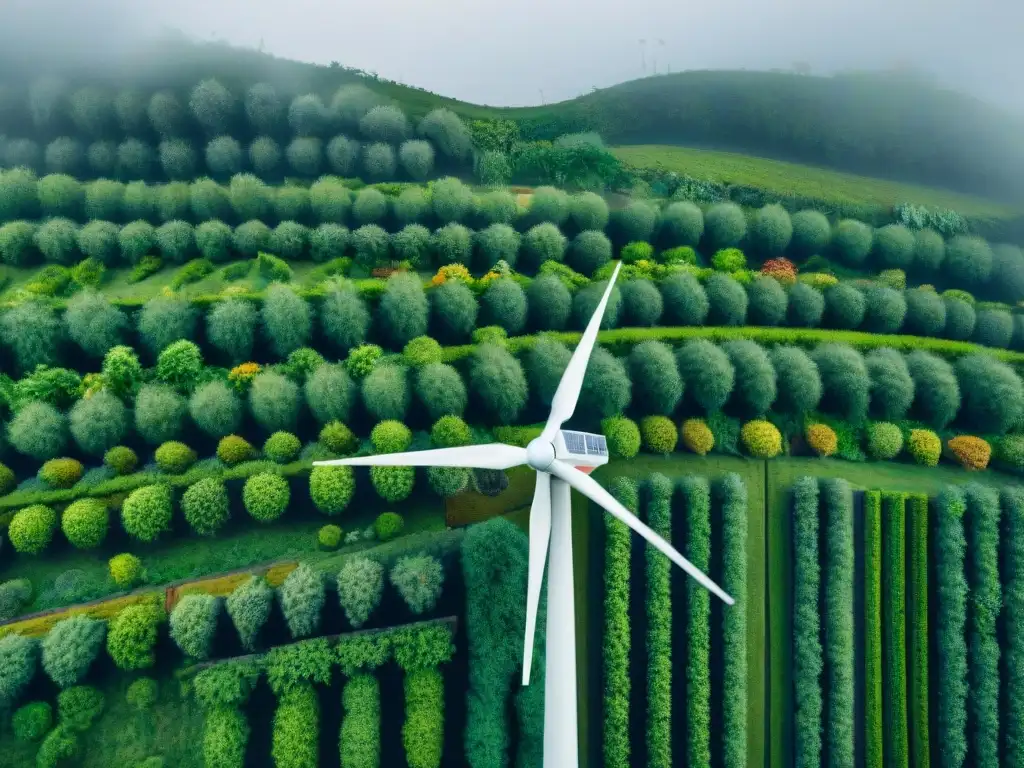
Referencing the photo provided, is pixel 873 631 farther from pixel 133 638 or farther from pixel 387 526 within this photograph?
pixel 133 638

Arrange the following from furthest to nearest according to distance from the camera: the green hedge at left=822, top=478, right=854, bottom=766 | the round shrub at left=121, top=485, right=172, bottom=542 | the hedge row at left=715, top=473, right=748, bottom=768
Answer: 1. the round shrub at left=121, top=485, right=172, bottom=542
2. the green hedge at left=822, top=478, right=854, bottom=766
3. the hedge row at left=715, top=473, right=748, bottom=768

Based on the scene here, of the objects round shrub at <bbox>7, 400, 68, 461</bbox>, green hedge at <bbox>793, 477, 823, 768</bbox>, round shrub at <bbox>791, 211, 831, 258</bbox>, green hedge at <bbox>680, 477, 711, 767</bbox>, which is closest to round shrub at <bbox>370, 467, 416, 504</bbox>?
green hedge at <bbox>680, 477, 711, 767</bbox>

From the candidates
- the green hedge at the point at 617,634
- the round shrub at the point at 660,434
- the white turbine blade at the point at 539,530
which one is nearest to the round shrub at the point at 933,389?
the round shrub at the point at 660,434

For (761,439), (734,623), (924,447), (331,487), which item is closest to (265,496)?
(331,487)

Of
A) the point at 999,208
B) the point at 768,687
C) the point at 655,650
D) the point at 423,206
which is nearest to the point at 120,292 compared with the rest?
the point at 423,206

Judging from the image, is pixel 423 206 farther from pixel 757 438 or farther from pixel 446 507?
pixel 757 438

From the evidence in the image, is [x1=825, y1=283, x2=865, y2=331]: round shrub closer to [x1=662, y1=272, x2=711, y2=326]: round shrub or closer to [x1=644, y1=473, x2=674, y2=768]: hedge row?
[x1=662, y1=272, x2=711, y2=326]: round shrub
